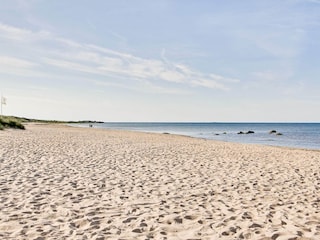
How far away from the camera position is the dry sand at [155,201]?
17.5 ft

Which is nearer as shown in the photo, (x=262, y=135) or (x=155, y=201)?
(x=155, y=201)

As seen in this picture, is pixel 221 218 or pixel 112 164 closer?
pixel 221 218

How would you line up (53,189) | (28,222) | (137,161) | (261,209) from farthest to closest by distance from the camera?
1. (137,161)
2. (53,189)
3. (261,209)
4. (28,222)

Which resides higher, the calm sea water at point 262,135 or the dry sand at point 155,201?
the calm sea water at point 262,135

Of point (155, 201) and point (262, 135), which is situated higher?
point (262, 135)

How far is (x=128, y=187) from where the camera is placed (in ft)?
27.9

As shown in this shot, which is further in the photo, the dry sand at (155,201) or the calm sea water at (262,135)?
the calm sea water at (262,135)

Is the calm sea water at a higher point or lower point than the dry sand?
higher

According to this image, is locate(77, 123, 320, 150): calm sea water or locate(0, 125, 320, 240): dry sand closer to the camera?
locate(0, 125, 320, 240): dry sand

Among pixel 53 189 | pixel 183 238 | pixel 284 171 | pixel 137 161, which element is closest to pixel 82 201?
pixel 53 189

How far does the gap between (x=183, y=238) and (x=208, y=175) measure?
564cm

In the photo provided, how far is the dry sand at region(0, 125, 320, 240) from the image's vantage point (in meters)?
5.34

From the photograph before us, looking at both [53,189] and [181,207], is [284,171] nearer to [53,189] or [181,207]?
[181,207]

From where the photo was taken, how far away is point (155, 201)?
7.19m
